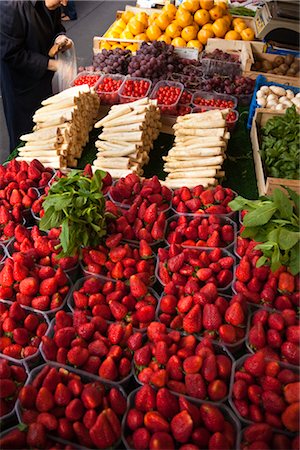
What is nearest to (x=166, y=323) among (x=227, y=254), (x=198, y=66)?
(x=227, y=254)

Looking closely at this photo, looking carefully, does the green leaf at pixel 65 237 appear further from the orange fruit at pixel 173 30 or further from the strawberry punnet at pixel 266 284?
the orange fruit at pixel 173 30

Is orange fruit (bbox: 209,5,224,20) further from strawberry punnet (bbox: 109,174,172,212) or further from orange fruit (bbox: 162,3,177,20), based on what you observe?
strawberry punnet (bbox: 109,174,172,212)

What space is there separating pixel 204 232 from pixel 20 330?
953 mm

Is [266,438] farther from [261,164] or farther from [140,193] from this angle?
[261,164]

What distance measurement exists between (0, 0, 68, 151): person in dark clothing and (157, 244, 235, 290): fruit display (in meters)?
2.30

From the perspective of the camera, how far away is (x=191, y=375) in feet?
4.61

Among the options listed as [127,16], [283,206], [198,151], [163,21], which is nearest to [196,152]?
[198,151]

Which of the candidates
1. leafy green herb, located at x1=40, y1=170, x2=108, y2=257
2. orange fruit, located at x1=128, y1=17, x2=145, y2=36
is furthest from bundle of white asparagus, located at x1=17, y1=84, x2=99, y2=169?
orange fruit, located at x1=128, y1=17, x2=145, y2=36

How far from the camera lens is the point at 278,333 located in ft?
5.13

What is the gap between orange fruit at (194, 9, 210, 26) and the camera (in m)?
4.23

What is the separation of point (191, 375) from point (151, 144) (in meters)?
1.98

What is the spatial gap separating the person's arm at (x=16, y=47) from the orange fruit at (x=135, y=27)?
1.22 m

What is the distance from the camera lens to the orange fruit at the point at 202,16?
4.23 meters

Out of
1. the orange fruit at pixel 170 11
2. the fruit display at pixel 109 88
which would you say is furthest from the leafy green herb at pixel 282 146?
the orange fruit at pixel 170 11
